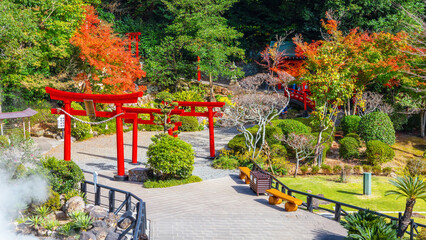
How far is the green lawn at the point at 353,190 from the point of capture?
A: 16781 mm

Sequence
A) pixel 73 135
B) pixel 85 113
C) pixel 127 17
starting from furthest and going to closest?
pixel 127 17 → pixel 73 135 → pixel 85 113

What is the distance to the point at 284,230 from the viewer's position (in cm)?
1203

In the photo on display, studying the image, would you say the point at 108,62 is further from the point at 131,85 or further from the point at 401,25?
the point at 401,25

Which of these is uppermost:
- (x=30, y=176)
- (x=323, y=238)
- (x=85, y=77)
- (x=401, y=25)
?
(x=401, y=25)

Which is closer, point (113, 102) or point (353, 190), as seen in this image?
point (113, 102)

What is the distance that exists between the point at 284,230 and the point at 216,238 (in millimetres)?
2094

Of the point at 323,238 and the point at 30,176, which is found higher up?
the point at 30,176

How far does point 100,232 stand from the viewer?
12.1 metres

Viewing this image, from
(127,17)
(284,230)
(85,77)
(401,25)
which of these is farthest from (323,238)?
(127,17)

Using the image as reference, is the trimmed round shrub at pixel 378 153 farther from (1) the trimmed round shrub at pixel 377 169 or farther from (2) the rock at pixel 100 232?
(2) the rock at pixel 100 232

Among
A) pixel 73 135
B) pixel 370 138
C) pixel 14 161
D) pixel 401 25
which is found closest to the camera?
pixel 14 161

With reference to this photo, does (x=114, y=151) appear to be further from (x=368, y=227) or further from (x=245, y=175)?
(x=368, y=227)

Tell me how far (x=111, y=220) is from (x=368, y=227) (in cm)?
747

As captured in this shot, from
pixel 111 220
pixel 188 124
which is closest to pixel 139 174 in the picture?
pixel 111 220
